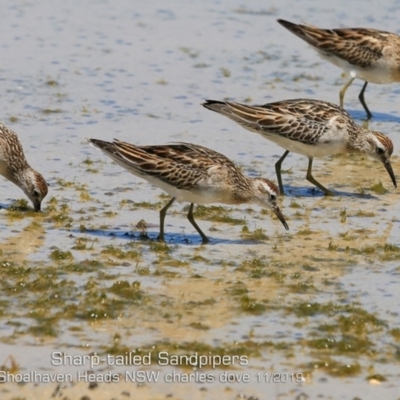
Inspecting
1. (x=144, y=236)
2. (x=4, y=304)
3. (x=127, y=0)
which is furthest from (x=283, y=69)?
(x=4, y=304)

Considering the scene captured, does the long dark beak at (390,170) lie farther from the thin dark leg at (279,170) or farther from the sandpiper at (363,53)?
the sandpiper at (363,53)

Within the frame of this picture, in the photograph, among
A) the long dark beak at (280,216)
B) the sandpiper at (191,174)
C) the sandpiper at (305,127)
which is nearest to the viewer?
the sandpiper at (191,174)

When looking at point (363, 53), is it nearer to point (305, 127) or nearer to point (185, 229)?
point (305, 127)

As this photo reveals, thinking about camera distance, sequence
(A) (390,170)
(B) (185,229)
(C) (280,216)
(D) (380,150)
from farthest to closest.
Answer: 1. (D) (380,150)
2. (A) (390,170)
3. (B) (185,229)
4. (C) (280,216)

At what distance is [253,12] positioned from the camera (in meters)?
26.6

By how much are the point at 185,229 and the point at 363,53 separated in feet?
24.2

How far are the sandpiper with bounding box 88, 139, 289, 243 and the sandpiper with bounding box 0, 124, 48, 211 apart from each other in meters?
1.26

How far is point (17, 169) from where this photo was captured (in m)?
15.4

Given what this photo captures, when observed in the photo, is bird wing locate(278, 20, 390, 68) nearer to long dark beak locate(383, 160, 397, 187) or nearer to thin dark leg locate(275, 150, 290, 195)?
long dark beak locate(383, 160, 397, 187)

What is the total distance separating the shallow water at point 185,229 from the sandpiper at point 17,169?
31 centimetres

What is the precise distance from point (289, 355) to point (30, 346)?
7.89 feet

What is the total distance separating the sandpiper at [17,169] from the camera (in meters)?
15.0

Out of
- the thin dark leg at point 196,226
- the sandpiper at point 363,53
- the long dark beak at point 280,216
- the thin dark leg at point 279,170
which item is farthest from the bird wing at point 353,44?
the thin dark leg at point 196,226

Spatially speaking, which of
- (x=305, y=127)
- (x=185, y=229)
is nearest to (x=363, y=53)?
(x=305, y=127)
